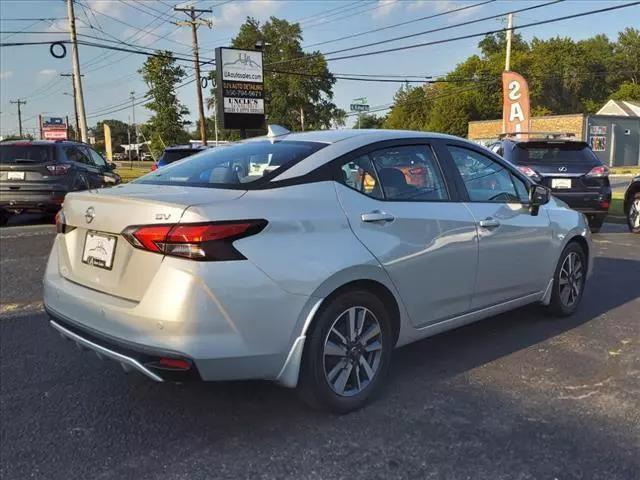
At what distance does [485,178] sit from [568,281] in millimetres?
1458

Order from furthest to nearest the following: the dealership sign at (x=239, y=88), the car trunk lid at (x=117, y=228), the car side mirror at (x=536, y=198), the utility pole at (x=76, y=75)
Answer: the utility pole at (x=76, y=75), the dealership sign at (x=239, y=88), the car side mirror at (x=536, y=198), the car trunk lid at (x=117, y=228)

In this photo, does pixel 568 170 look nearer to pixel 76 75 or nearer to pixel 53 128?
pixel 76 75

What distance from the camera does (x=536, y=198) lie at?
4.52m

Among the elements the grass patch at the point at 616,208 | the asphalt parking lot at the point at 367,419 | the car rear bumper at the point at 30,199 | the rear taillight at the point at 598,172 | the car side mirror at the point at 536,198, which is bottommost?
the grass patch at the point at 616,208

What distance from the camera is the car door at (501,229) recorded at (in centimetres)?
407

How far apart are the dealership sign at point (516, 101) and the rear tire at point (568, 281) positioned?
697 inches

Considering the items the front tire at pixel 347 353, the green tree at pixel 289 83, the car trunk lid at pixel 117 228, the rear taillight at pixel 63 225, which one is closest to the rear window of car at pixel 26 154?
the rear taillight at pixel 63 225

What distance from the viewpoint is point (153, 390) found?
12.0 feet

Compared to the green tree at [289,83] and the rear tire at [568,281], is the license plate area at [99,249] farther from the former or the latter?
the green tree at [289,83]

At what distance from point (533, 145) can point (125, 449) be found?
8.85 meters

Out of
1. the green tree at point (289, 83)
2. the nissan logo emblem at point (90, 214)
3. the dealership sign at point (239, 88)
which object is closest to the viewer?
the nissan logo emblem at point (90, 214)

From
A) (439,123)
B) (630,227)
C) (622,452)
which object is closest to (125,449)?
(622,452)

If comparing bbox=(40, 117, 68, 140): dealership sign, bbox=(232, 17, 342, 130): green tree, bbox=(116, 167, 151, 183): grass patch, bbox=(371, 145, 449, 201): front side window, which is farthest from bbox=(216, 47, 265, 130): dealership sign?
bbox=(232, 17, 342, 130): green tree

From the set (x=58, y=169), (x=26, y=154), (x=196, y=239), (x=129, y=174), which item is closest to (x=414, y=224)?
(x=196, y=239)
